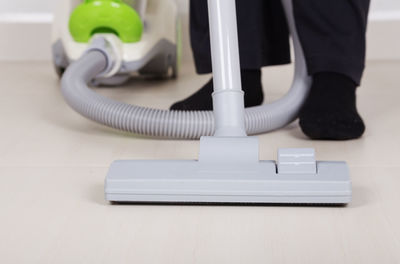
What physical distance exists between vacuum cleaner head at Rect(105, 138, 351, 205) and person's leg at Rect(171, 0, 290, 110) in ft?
1.38

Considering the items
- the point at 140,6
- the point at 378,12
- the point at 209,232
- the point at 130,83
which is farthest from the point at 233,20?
the point at 378,12

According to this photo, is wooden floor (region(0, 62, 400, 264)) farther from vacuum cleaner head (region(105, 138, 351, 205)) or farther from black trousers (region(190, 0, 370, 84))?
black trousers (region(190, 0, 370, 84))

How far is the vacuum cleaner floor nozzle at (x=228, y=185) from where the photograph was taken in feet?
2.60

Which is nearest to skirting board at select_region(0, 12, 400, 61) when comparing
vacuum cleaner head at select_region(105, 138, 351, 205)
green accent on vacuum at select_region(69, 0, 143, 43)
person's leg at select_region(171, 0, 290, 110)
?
green accent on vacuum at select_region(69, 0, 143, 43)

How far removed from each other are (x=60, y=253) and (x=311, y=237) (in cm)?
25

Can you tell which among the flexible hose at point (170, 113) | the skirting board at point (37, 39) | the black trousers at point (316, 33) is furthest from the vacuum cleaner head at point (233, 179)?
the skirting board at point (37, 39)

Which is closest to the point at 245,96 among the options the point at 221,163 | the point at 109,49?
the point at 109,49

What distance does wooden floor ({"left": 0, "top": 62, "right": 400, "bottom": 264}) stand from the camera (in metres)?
0.69

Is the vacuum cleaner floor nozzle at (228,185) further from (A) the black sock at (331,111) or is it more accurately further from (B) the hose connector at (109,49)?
(B) the hose connector at (109,49)

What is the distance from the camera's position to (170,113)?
1.09m

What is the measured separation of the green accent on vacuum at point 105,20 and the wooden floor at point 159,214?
0.29 m

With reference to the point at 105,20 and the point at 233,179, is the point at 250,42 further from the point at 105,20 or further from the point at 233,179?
the point at 233,179

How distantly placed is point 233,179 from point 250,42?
1.66 feet

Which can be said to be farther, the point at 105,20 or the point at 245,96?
the point at 105,20
